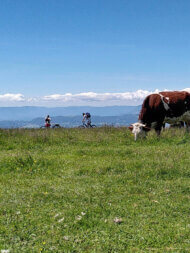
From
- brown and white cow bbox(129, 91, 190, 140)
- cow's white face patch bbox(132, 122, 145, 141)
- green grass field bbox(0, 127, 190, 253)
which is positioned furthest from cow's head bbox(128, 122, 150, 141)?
green grass field bbox(0, 127, 190, 253)

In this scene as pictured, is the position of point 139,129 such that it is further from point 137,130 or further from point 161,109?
point 161,109

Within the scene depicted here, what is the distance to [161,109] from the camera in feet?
69.1

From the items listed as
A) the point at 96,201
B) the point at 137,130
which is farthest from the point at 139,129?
the point at 96,201

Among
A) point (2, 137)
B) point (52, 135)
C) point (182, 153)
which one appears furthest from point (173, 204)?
point (2, 137)

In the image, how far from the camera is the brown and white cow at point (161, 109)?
20828 millimetres

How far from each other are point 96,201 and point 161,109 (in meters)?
14.6

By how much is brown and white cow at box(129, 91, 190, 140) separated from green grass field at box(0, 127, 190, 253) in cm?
631

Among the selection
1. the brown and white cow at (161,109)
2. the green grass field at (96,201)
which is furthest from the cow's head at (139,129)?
the green grass field at (96,201)

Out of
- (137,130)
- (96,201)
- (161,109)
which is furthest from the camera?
(161,109)

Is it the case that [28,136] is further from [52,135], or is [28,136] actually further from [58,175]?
[58,175]

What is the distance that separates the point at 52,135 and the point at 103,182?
1091 centimetres

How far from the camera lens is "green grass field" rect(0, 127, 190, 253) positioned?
223 inches

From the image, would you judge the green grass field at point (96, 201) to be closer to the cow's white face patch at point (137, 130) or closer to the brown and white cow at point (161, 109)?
the cow's white face patch at point (137, 130)

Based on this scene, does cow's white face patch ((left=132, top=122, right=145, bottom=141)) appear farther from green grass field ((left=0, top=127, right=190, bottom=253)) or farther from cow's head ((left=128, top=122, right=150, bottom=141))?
green grass field ((left=0, top=127, right=190, bottom=253))
